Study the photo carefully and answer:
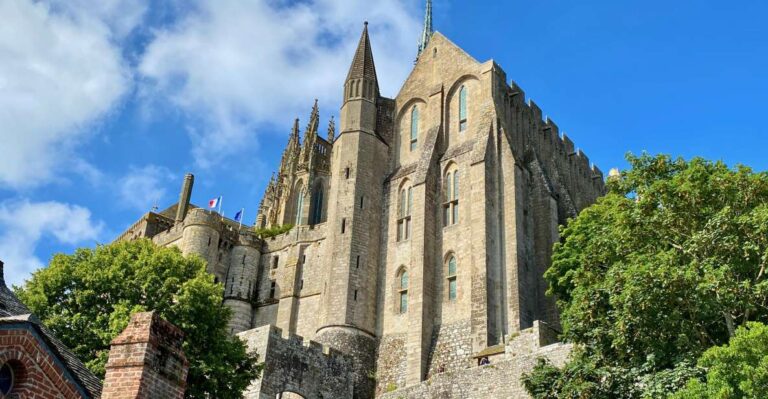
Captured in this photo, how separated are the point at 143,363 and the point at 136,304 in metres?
21.6

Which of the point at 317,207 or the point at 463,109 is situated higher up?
the point at 317,207

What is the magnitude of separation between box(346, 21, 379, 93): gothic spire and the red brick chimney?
126ft

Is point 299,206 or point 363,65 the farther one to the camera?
point 299,206

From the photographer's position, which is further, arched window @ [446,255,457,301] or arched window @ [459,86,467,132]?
arched window @ [459,86,467,132]

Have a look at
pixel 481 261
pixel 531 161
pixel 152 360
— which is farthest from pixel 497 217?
pixel 152 360

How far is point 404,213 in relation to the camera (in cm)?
4506

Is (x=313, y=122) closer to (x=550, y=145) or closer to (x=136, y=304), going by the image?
(x=550, y=145)

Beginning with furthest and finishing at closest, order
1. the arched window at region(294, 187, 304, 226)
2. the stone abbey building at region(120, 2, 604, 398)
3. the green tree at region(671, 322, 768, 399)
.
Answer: the arched window at region(294, 187, 304, 226), the stone abbey building at region(120, 2, 604, 398), the green tree at region(671, 322, 768, 399)

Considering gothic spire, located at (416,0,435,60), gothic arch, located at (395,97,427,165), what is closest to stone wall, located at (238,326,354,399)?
gothic arch, located at (395,97,427,165)

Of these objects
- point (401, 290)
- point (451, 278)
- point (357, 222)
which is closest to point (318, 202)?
point (357, 222)

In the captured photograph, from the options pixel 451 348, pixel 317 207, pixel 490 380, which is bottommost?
pixel 490 380

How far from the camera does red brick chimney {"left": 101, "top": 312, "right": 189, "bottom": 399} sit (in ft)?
38.2

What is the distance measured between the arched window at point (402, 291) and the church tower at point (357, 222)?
1423 millimetres

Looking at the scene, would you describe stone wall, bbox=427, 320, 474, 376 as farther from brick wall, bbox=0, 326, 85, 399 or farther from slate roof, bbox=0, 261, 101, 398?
brick wall, bbox=0, 326, 85, 399
